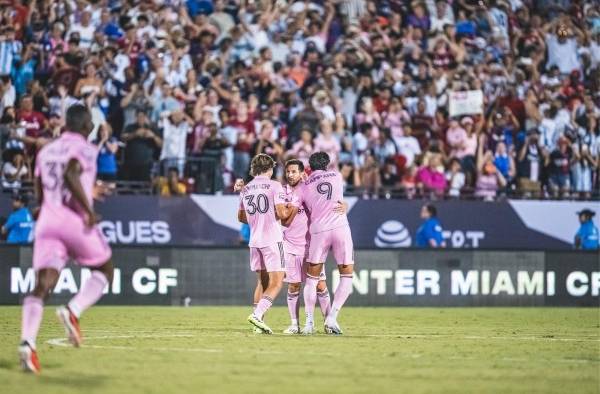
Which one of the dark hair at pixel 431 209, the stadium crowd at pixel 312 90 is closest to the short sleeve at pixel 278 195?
the stadium crowd at pixel 312 90

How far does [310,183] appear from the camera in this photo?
17.3 meters

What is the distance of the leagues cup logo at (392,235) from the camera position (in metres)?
27.8

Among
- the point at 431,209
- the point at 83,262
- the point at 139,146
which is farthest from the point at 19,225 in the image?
the point at 83,262

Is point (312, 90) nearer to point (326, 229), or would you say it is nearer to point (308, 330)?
point (326, 229)

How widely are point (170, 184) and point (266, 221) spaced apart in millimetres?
9239

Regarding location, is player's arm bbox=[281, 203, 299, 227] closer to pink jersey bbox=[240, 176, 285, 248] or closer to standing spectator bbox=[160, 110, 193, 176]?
pink jersey bbox=[240, 176, 285, 248]

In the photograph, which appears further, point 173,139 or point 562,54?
point 562,54

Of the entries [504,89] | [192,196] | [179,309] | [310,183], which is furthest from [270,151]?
[310,183]

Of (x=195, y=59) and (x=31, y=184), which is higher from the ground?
(x=195, y=59)

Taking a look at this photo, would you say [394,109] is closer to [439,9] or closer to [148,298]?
[439,9]

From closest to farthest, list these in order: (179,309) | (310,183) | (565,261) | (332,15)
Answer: (310,183) < (179,309) < (565,261) < (332,15)

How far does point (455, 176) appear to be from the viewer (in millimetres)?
27953

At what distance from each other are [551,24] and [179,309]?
12.4 meters

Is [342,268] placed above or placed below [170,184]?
below
